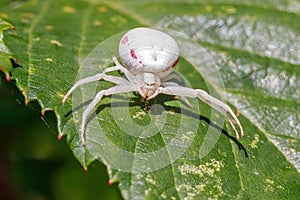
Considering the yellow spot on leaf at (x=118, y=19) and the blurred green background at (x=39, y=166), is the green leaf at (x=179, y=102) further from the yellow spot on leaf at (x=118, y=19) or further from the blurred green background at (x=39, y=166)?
the blurred green background at (x=39, y=166)

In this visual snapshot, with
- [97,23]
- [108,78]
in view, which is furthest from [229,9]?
[108,78]

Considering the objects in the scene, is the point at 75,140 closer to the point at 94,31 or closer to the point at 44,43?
the point at 44,43

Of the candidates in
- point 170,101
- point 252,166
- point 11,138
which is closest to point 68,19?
point 11,138

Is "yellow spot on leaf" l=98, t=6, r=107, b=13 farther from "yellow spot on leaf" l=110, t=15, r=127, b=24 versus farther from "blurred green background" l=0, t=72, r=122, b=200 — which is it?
"blurred green background" l=0, t=72, r=122, b=200

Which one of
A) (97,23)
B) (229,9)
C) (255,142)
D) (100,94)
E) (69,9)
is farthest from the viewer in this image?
(229,9)

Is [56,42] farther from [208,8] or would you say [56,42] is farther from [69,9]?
[208,8]

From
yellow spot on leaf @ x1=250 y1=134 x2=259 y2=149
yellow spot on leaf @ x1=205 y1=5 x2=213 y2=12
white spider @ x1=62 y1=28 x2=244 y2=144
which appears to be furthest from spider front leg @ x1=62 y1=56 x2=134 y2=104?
yellow spot on leaf @ x1=205 y1=5 x2=213 y2=12
